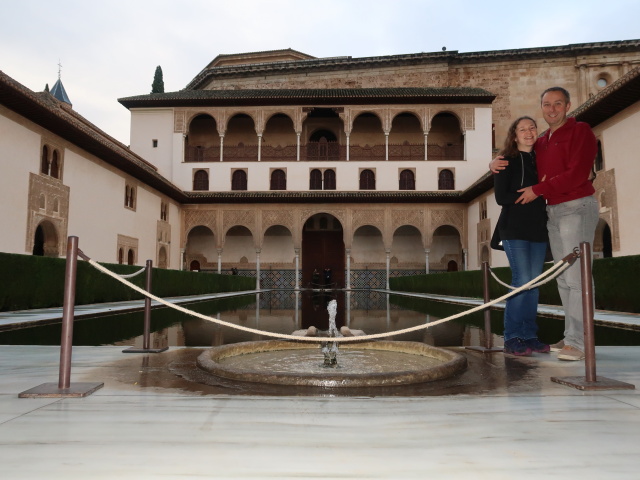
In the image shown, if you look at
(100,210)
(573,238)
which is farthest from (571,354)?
(100,210)

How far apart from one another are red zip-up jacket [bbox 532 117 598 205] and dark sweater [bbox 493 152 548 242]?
0.12m

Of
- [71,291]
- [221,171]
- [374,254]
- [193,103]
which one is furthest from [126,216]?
[71,291]

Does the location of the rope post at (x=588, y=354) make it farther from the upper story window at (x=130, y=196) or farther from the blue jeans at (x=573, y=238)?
the upper story window at (x=130, y=196)

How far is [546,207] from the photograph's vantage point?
3682 millimetres

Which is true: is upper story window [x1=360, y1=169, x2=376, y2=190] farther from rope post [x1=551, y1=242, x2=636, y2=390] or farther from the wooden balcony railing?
rope post [x1=551, y1=242, x2=636, y2=390]

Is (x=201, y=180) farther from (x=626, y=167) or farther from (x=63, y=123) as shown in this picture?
(x=626, y=167)

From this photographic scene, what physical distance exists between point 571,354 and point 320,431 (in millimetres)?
2396

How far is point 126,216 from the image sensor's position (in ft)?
60.9

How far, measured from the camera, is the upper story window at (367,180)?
24.8 m

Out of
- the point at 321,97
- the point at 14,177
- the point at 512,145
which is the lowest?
the point at 512,145

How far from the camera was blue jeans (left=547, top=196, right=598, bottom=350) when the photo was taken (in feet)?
11.2

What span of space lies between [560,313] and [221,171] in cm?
1929

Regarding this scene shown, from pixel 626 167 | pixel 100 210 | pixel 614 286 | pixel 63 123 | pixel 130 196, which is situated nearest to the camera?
pixel 614 286

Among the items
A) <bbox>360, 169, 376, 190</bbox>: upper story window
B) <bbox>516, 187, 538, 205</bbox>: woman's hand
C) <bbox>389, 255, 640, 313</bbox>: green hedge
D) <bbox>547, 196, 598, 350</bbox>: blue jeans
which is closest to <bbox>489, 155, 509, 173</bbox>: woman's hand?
<bbox>516, 187, 538, 205</bbox>: woman's hand
